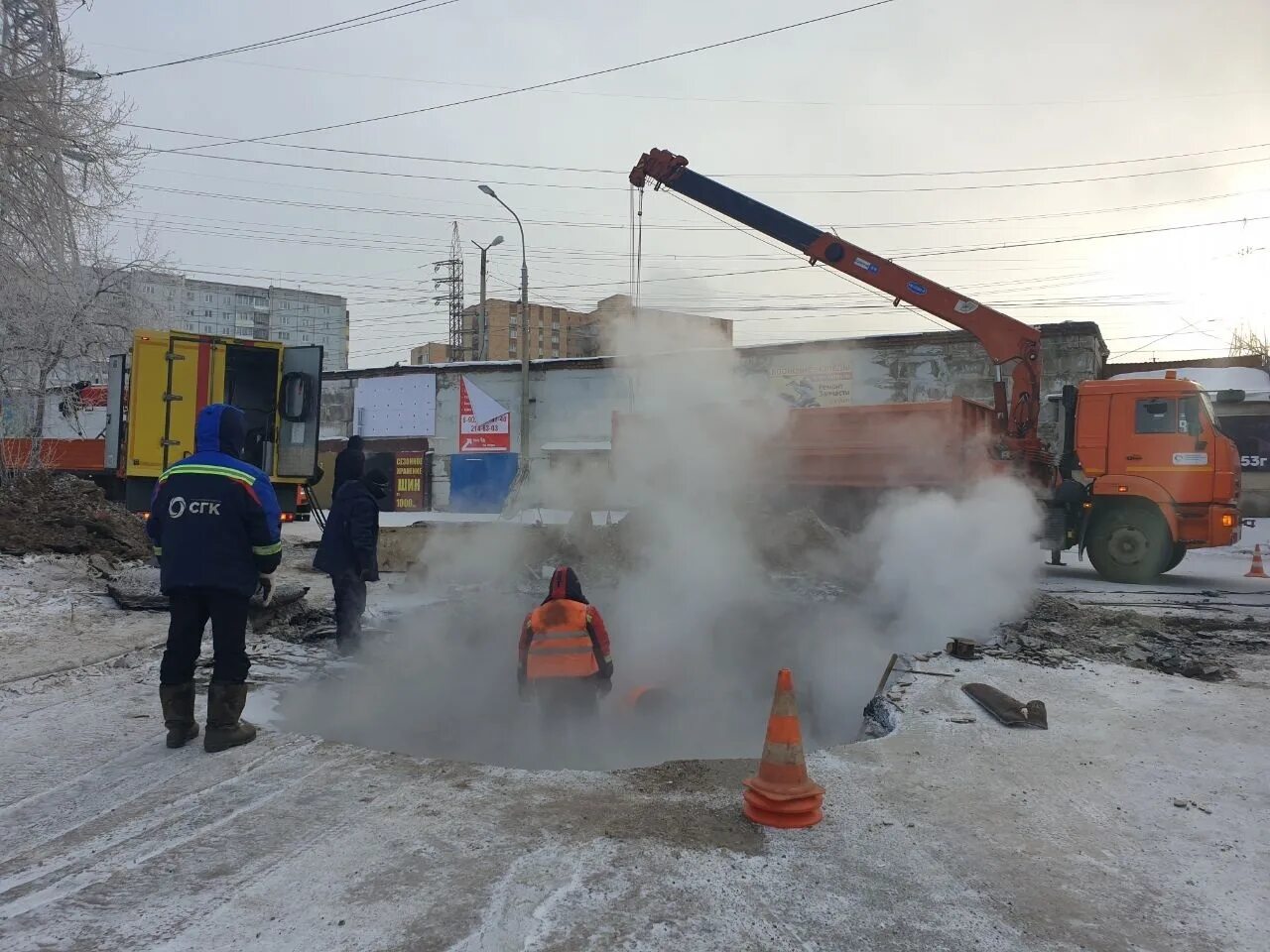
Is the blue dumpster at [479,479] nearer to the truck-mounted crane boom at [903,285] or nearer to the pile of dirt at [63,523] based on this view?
the truck-mounted crane boom at [903,285]

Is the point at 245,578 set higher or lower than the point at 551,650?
higher

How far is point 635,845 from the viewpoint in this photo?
2.89 m

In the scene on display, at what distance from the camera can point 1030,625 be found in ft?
22.3

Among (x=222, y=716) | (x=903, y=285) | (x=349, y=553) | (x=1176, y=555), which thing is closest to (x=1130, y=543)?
(x=1176, y=555)

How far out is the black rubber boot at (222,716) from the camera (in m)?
3.78

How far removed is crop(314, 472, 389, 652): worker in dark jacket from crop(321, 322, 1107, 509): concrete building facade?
30.4 feet

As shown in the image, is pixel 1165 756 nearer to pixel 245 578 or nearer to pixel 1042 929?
pixel 1042 929

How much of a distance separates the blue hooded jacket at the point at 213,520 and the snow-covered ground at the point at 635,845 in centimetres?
88

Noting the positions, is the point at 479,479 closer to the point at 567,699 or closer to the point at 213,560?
the point at 567,699

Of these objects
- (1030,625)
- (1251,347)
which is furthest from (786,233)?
(1251,347)

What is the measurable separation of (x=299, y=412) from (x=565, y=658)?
5.85m

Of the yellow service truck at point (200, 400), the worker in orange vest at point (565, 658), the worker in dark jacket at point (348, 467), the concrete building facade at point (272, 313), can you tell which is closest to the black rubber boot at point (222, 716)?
the worker in orange vest at point (565, 658)

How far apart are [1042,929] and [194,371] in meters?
9.15

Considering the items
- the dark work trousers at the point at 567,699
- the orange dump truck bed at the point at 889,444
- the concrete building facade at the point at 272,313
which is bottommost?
the dark work trousers at the point at 567,699
